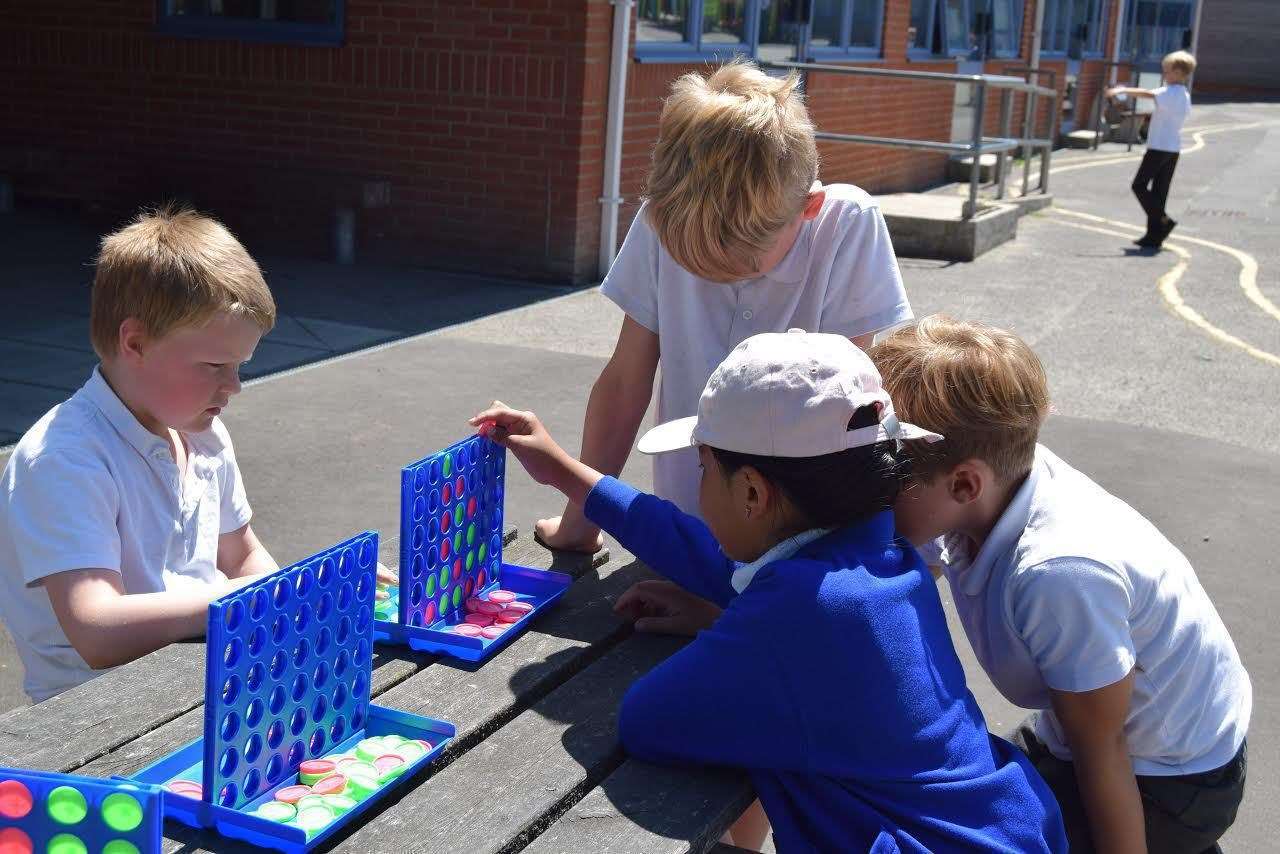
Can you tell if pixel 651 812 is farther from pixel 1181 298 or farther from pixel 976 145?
pixel 976 145

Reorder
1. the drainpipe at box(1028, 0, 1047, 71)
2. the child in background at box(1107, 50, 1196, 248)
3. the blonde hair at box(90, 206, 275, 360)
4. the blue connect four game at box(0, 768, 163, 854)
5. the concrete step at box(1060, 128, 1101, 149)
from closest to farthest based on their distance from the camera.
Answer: the blue connect four game at box(0, 768, 163, 854) < the blonde hair at box(90, 206, 275, 360) < the child in background at box(1107, 50, 1196, 248) < the drainpipe at box(1028, 0, 1047, 71) < the concrete step at box(1060, 128, 1101, 149)

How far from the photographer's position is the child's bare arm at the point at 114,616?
2098mm

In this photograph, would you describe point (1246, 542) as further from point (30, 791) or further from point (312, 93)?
point (312, 93)

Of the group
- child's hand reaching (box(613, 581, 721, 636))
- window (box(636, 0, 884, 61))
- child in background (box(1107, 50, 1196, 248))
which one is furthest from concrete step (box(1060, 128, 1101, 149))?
child's hand reaching (box(613, 581, 721, 636))

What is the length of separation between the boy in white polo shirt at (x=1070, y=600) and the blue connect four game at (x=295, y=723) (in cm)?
79

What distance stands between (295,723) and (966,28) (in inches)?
674

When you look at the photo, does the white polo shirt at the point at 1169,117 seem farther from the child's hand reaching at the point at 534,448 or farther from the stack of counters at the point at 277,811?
the stack of counters at the point at 277,811

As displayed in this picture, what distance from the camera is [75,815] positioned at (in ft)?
4.34

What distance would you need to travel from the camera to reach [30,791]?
1.33 meters

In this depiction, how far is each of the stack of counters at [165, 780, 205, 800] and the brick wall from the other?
25.0 ft

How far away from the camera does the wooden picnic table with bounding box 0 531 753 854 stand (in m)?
1.70

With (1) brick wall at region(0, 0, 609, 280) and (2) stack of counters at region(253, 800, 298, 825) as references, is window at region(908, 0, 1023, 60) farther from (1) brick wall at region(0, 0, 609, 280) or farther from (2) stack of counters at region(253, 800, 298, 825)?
(2) stack of counters at region(253, 800, 298, 825)

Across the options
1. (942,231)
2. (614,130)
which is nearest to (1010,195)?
(942,231)

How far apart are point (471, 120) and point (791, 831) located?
26.3 ft
